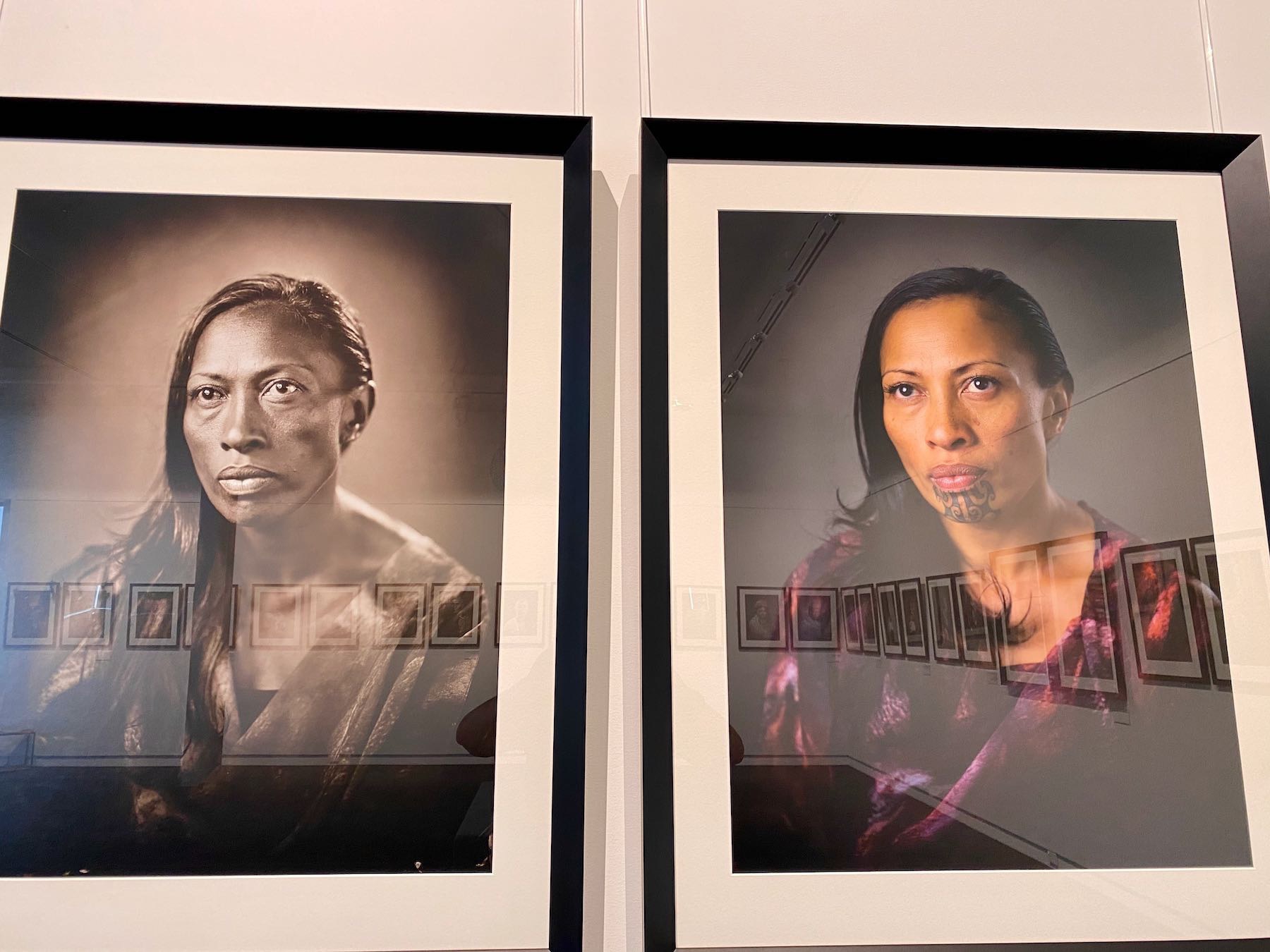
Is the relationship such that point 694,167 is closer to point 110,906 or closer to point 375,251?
point 375,251

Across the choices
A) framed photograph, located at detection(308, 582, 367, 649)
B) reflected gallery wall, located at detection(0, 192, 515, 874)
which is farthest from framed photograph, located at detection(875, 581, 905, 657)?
framed photograph, located at detection(308, 582, 367, 649)

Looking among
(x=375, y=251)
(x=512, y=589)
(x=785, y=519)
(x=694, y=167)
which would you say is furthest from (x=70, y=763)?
(x=694, y=167)

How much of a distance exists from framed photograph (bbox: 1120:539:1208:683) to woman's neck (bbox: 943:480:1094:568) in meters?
0.06

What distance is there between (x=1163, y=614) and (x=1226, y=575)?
0.28ft

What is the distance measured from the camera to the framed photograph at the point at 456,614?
0.82m

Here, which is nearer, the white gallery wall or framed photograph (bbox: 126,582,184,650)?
framed photograph (bbox: 126,582,184,650)

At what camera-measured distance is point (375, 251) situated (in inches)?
34.5

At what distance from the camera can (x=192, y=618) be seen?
2.62 ft

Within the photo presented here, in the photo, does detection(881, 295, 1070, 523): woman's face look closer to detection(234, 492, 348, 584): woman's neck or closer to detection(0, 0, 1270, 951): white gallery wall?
detection(0, 0, 1270, 951): white gallery wall

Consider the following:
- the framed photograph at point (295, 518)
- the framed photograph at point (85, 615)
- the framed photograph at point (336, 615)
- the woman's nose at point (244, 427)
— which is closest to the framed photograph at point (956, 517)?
the framed photograph at point (295, 518)

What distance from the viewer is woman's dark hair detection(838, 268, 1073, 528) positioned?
2.82ft

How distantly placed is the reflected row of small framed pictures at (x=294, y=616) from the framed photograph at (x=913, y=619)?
1.13 feet

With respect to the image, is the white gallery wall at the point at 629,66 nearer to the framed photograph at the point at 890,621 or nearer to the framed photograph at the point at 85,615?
the framed photograph at the point at 890,621

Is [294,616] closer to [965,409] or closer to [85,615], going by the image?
[85,615]
